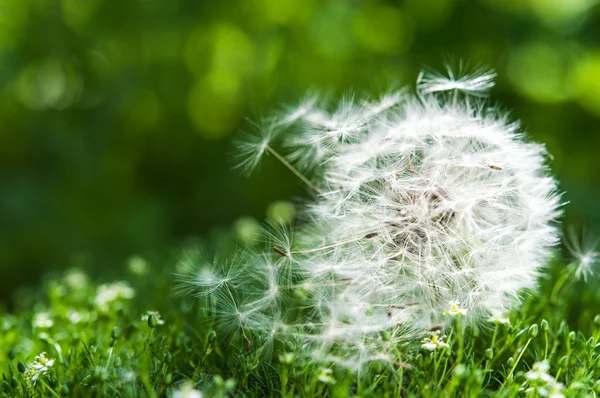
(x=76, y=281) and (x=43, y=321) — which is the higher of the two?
(x=43, y=321)

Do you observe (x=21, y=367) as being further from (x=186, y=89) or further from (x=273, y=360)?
(x=186, y=89)

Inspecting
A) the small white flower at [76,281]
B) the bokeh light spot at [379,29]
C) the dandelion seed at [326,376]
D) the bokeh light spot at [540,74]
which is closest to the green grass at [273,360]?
the dandelion seed at [326,376]

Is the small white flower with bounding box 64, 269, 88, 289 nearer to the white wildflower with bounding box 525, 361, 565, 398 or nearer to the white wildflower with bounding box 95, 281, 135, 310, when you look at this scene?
the white wildflower with bounding box 95, 281, 135, 310

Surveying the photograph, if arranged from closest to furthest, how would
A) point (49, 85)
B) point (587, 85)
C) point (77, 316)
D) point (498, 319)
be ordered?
point (498, 319), point (77, 316), point (587, 85), point (49, 85)

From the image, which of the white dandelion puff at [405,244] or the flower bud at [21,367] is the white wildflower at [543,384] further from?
the flower bud at [21,367]

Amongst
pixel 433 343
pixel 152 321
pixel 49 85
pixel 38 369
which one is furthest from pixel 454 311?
pixel 49 85
